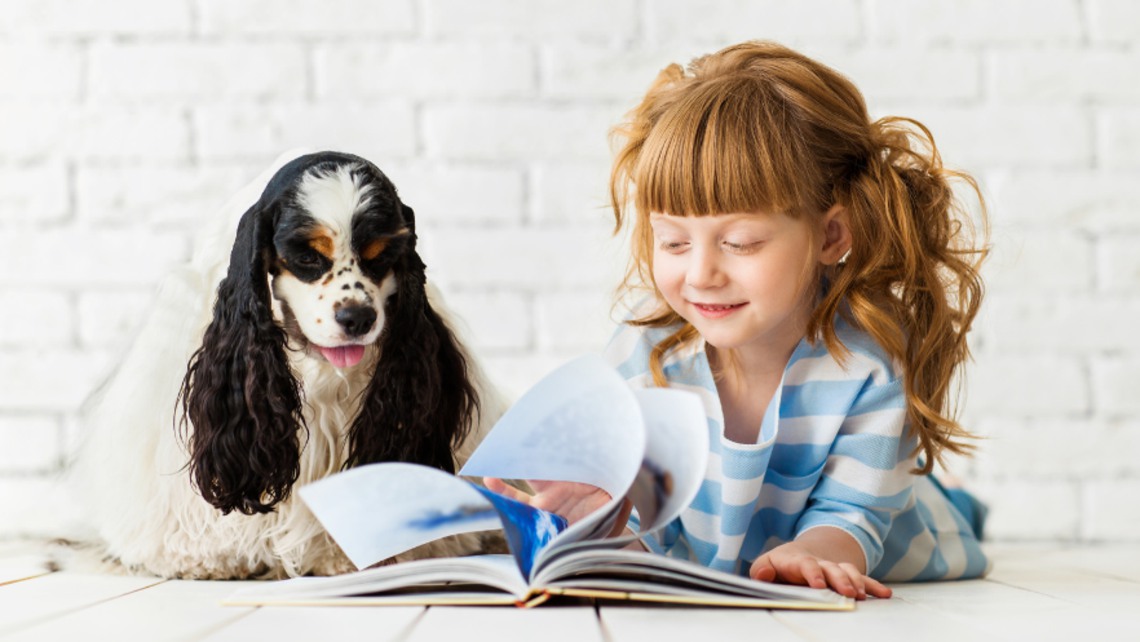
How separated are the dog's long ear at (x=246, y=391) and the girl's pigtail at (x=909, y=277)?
71cm

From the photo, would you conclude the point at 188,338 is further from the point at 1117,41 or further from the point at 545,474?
the point at 1117,41

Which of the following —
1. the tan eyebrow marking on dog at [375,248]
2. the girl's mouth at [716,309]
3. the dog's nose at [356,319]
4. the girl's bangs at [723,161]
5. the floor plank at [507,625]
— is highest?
the girl's bangs at [723,161]

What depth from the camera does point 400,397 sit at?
1288mm

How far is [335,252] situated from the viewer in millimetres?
1219

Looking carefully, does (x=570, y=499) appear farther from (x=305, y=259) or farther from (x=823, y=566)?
(x=305, y=259)

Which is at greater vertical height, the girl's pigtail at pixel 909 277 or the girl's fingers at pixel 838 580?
the girl's pigtail at pixel 909 277

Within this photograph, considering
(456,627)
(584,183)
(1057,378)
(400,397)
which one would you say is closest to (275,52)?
(584,183)

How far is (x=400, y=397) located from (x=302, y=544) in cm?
23

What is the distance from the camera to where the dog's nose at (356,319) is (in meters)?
1.21

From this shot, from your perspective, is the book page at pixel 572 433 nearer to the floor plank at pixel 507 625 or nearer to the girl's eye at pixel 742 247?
the floor plank at pixel 507 625

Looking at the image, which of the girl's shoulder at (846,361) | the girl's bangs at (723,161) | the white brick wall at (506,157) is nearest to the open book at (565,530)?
the girl's bangs at (723,161)

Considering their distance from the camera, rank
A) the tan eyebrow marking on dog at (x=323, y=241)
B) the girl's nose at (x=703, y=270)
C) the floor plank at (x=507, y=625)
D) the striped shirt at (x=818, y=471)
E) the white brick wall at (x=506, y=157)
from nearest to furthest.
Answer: the floor plank at (x=507, y=625) → the tan eyebrow marking on dog at (x=323, y=241) → the girl's nose at (x=703, y=270) → the striped shirt at (x=818, y=471) → the white brick wall at (x=506, y=157)

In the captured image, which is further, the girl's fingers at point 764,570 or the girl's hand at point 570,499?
the girl's hand at point 570,499

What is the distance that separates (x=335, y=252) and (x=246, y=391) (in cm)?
18
